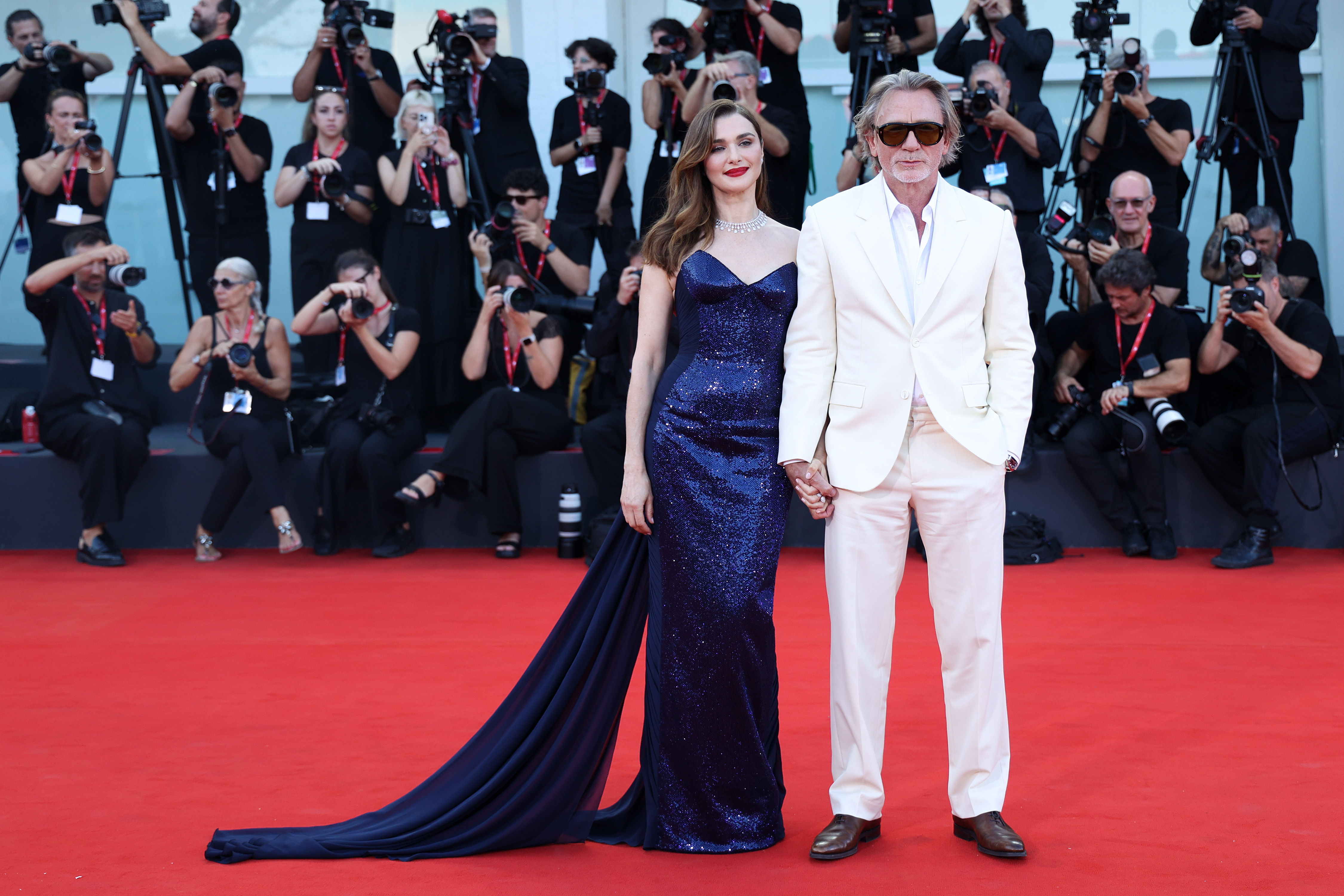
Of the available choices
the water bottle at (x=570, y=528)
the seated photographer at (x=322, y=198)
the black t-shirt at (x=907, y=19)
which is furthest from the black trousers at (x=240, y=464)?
the black t-shirt at (x=907, y=19)

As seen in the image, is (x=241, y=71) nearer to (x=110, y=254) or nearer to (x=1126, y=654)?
(x=110, y=254)

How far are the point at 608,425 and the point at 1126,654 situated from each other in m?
2.51

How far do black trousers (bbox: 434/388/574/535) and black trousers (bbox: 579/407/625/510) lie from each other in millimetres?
221

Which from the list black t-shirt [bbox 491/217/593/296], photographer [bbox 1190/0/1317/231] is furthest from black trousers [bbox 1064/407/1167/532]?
black t-shirt [bbox 491/217/593/296]

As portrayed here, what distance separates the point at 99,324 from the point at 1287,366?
516 centimetres

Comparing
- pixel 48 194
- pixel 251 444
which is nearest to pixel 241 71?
pixel 48 194

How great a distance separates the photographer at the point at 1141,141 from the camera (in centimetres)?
605

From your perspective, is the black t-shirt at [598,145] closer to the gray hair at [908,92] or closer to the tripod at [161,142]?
the tripod at [161,142]

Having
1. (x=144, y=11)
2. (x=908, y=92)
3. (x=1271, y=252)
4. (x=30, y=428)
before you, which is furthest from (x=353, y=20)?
(x=908, y=92)

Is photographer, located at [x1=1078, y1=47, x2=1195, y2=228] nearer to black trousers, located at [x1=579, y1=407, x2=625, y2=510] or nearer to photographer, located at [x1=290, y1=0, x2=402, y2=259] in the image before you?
black trousers, located at [x1=579, y1=407, x2=625, y2=510]

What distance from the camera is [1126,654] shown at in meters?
3.92

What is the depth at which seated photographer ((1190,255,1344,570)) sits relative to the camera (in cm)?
517

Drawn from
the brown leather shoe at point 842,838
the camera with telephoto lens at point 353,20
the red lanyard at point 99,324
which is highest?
the camera with telephoto lens at point 353,20

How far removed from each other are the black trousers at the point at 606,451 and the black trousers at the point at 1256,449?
2427 millimetres
